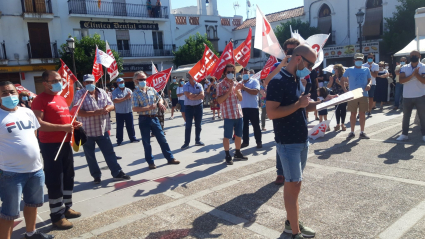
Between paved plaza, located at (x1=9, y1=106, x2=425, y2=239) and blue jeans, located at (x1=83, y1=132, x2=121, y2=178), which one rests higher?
blue jeans, located at (x1=83, y1=132, x2=121, y2=178)

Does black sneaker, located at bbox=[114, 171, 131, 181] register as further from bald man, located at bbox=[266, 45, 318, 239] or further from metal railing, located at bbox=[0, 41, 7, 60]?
metal railing, located at bbox=[0, 41, 7, 60]

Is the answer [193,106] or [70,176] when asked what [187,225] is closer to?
[70,176]

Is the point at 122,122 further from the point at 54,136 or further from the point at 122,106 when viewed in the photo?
the point at 54,136

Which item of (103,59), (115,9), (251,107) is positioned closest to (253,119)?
(251,107)

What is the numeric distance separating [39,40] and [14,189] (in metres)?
24.9

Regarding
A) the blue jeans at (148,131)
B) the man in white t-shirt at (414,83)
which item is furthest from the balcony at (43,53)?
the man in white t-shirt at (414,83)

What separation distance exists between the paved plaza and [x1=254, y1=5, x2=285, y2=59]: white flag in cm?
197

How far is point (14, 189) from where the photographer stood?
3119 mm

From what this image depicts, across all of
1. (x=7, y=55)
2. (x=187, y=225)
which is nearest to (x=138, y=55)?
(x=7, y=55)

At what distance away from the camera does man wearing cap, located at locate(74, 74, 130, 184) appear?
5.31m

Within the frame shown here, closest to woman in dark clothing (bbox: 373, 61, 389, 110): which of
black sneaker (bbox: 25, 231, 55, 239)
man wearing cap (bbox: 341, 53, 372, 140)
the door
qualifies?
man wearing cap (bbox: 341, 53, 372, 140)

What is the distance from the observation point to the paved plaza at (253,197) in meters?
3.54

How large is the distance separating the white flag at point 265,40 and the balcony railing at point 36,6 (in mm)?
23633

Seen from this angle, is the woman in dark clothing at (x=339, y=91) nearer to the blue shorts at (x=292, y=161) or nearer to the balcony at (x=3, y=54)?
the blue shorts at (x=292, y=161)
